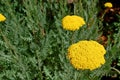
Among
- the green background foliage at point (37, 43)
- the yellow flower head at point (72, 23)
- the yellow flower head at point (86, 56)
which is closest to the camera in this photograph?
the yellow flower head at point (86, 56)

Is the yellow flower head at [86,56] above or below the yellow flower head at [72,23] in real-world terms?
below

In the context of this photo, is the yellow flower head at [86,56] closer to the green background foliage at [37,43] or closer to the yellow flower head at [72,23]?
the yellow flower head at [72,23]

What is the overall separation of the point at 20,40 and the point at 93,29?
24.2 inches

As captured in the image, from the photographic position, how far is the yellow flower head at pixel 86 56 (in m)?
1.15

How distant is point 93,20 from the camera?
2.27 meters

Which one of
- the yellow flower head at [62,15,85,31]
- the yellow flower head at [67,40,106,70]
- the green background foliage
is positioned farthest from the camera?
the green background foliage

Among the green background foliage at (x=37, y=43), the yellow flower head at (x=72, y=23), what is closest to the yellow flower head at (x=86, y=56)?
the yellow flower head at (x=72, y=23)

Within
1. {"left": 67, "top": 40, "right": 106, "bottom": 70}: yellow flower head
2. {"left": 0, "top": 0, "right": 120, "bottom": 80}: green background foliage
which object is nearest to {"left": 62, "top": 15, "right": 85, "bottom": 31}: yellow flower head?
{"left": 67, "top": 40, "right": 106, "bottom": 70}: yellow flower head

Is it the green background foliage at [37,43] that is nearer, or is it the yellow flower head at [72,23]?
the yellow flower head at [72,23]

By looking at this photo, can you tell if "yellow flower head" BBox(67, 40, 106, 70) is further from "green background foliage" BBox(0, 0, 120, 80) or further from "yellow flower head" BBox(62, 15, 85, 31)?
"green background foliage" BBox(0, 0, 120, 80)

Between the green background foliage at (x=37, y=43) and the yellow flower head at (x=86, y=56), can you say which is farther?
the green background foliage at (x=37, y=43)

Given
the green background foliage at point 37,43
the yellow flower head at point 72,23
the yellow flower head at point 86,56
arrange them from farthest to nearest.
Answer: the green background foliage at point 37,43
the yellow flower head at point 72,23
the yellow flower head at point 86,56

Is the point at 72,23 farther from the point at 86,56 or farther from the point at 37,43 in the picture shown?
the point at 37,43

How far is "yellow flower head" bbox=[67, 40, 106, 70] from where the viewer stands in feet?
3.77
